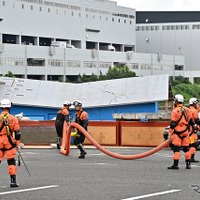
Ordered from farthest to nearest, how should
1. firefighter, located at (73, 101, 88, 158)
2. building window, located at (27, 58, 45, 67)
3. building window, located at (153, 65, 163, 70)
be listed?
building window, located at (153, 65, 163, 70)
building window, located at (27, 58, 45, 67)
firefighter, located at (73, 101, 88, 158)

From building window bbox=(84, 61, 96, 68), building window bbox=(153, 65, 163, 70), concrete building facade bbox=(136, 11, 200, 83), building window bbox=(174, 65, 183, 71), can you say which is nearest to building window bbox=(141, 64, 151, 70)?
building window bbox=(153, 65, 163, 70)

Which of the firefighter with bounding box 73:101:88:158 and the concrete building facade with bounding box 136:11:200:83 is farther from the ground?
the concrete building facade with bounding box 136:11:200:83

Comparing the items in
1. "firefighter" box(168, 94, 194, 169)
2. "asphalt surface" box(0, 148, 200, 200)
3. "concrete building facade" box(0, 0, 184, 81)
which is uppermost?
"concrete building facade" box(0, 0, 184, 81)

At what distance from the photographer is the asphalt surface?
378 inches

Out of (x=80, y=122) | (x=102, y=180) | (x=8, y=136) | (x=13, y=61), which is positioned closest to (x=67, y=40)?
(x=13, y=61)

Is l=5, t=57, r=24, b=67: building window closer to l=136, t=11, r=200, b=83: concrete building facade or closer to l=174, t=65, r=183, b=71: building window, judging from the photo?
l=174, t=65, r=183, b=71: building window

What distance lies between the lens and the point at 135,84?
1409 inches

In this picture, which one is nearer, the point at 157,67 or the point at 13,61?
the point at 13,61

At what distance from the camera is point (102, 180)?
37.8ft

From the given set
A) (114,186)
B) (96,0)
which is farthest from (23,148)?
(96,0)

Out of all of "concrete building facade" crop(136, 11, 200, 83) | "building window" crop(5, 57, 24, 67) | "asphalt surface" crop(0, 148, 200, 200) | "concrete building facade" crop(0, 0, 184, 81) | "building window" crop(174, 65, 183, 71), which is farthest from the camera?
"concrete building facade" crop(136, 11, 200, 83)

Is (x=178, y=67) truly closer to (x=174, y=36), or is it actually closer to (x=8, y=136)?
(x=174, y=36)

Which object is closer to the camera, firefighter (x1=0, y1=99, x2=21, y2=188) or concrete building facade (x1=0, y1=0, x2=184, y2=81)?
firefighter (x1=0, y1=99, x2=21, y2=188)

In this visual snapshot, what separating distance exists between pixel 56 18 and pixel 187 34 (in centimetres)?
4302
